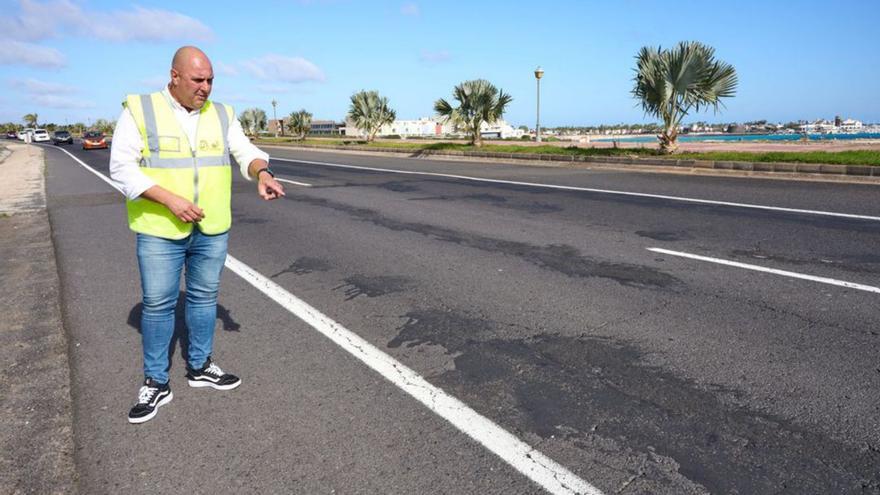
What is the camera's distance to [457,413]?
301 centimetres

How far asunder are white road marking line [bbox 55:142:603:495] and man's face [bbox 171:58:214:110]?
179cm

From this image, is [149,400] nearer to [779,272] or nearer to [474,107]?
[779,272]

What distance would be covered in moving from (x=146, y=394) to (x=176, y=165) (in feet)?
4.05

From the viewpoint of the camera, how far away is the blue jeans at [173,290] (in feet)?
10.1

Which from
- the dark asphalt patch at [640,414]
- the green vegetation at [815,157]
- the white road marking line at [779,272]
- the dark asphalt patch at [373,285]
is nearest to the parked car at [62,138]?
the green vegetation at [815,157]

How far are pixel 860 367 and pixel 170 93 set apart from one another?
410 centimetres

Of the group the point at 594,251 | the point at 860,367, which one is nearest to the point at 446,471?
the point at 860,367

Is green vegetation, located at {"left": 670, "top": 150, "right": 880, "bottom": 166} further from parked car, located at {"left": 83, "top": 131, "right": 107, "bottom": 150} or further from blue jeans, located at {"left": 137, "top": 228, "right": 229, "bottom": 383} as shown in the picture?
parked car, located at {"left": 83, "top": 131, "right": 107, "bottom": 150}

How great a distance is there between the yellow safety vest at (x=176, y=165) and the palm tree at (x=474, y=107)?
78.9 feet

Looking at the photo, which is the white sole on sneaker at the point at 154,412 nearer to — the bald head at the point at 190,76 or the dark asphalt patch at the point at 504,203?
the bald head at the point at 190,76

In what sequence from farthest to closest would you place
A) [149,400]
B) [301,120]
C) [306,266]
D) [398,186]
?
[301,120]
[398,186]
[306,266]
[149,400]

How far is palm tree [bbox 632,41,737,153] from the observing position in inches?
647

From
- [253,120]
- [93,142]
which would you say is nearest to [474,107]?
[93,142]

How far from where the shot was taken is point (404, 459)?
103 inches
